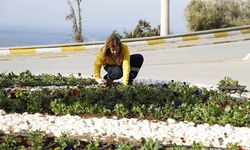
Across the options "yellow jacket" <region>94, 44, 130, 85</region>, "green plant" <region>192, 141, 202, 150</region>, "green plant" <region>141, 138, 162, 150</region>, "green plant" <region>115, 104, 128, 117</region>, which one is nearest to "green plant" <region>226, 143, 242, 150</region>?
"green plant" <region>192, 141, 202, 150</region>

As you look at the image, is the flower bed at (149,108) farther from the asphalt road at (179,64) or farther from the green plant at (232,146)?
the asphalt road at (179,64)

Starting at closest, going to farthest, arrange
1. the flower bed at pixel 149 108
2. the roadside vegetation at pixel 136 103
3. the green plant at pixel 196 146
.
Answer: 1. the green plant at pixel 196 146
2. the flower bed at pixel 149 108
3. the roadside vegetation at pixel 136 103

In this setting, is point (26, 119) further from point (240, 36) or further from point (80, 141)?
point (240, 36)

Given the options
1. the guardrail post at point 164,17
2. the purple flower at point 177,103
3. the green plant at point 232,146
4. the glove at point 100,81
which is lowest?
the green plant at point 232,146

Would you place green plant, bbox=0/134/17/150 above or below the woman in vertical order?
below

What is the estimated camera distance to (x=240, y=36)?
22.1 meters

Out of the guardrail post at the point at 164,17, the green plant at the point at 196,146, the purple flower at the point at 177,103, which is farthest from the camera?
the guardrail post at the point at 164,17

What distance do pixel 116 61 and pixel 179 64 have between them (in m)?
6.38

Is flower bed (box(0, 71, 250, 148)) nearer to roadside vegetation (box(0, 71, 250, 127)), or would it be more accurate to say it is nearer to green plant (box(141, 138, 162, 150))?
roadside vegetation (box(0, 71, 250, 127))

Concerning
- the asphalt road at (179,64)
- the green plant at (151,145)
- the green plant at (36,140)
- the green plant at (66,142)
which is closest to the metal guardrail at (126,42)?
the asphalt road at (179,64)

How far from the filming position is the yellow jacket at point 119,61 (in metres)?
9.05

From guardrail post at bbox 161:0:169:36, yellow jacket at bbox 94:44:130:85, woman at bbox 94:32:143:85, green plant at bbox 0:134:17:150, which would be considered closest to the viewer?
green plant at bbox 0:134:17:150

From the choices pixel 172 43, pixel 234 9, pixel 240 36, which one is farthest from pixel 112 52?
pixel 234 9

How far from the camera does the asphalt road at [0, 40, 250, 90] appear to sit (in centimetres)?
1305
